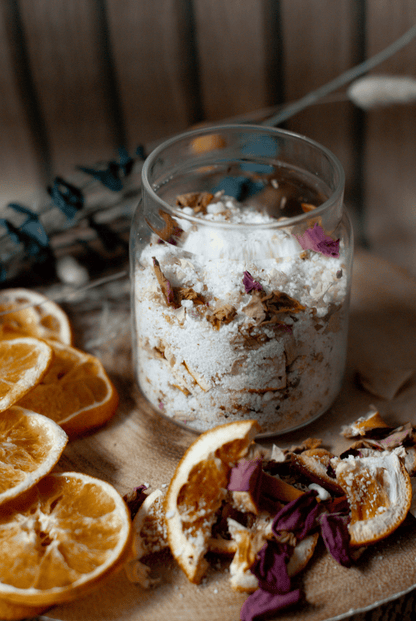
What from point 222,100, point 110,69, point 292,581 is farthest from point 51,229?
point 292,581

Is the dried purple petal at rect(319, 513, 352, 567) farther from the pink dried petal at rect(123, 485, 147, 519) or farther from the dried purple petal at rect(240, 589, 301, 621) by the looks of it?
the pink dried petal at rect(123, 485, 147, 519)

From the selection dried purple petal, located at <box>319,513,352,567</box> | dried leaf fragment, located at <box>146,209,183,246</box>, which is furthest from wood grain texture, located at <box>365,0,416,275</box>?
dried purple petal, located at <box>319,513,352,567</box>

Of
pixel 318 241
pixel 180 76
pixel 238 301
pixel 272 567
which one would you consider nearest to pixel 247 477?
pixel 272 567

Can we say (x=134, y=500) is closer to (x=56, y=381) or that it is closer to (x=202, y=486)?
(x=202, y=486)

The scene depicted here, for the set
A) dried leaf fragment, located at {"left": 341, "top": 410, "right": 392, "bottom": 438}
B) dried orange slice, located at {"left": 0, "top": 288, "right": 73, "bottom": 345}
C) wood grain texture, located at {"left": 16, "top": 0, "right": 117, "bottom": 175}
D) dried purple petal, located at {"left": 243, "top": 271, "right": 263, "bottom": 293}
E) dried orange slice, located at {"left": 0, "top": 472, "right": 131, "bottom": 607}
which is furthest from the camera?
wood grain texture, located at {"left": 16, "top": 0, "right": 117, "bottom": 175}

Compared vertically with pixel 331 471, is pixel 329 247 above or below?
above

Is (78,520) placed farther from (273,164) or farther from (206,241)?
(273,164)
